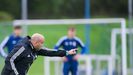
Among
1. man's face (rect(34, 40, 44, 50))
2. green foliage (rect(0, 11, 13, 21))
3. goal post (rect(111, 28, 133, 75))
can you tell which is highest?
green foliage (rect(0, 11, 13, 21))

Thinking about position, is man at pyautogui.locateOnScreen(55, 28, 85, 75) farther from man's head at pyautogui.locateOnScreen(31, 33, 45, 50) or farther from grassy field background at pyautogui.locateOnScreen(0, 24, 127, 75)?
man's head at pyautogui.locateOnScreen(31, 33, 45, 50)

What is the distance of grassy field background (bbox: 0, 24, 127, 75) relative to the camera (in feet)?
81.1

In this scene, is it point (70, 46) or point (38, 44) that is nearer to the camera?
point (38, 44)

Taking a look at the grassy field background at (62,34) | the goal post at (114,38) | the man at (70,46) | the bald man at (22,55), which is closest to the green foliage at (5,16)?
the grassy field background at (62,34)

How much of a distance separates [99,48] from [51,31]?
6.61 ft

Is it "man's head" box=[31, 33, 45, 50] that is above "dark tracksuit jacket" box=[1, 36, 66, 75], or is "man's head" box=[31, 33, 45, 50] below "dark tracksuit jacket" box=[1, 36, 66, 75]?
above

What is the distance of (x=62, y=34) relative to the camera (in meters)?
25.8

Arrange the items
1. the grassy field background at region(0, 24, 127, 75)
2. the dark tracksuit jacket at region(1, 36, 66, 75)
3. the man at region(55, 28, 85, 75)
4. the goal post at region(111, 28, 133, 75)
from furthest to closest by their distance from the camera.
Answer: the goal post at region(111, 28, 133, 75), the grassy field background at region(0, 24, 127, 75), the man at region(55, 28, 85, 75), the dark tracksuit jacket at region(1, 36, 66, 75)

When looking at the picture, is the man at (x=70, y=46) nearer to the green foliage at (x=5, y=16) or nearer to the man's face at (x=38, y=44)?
the man's face at (x=38, y=44)

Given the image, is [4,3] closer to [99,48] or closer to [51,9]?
[51,9]

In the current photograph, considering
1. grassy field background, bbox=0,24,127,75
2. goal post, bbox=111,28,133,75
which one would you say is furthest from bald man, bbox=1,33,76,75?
goal post, bbox=111,28,133,75

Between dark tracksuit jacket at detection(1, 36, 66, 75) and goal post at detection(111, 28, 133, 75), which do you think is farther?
goal post at detection(111, 28, 133, 75)

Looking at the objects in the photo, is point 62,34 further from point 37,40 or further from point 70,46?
point 37,40

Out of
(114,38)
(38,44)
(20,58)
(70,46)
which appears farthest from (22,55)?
(114,38)
